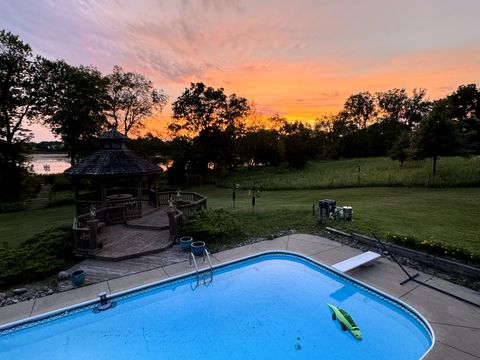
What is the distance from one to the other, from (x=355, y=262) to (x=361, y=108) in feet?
220

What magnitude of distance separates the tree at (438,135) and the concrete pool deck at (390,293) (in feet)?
52.2

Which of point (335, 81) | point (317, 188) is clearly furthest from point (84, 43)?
point (317, 188)

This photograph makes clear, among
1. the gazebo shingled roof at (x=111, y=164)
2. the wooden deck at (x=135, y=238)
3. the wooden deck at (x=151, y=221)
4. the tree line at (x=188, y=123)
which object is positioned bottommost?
the wooden deck at (x=135, y=238)

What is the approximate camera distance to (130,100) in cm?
3142

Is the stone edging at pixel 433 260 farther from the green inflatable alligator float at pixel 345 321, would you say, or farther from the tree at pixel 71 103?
the tree at pixel 71 103

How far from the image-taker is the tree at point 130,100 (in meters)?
30.1

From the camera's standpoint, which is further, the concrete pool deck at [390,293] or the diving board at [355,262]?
the diving board at [355,262]

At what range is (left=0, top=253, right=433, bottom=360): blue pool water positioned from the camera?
5.41 m

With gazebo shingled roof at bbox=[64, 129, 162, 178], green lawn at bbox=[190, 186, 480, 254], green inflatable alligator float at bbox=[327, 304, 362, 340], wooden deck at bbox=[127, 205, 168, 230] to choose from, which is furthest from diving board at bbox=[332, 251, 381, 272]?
gazebo shingled roof at bbox=[64, 129, 162, 178]

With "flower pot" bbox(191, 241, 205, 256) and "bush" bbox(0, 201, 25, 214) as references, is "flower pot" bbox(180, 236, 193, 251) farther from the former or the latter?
"bush" bbox(0, 201, 25, 214)

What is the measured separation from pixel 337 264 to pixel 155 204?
11565 millimetres

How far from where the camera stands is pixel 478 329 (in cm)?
528

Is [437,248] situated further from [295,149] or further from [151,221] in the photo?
[295,149]

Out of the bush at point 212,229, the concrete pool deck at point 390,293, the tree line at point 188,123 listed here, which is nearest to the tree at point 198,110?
the tree line at point 188,123
